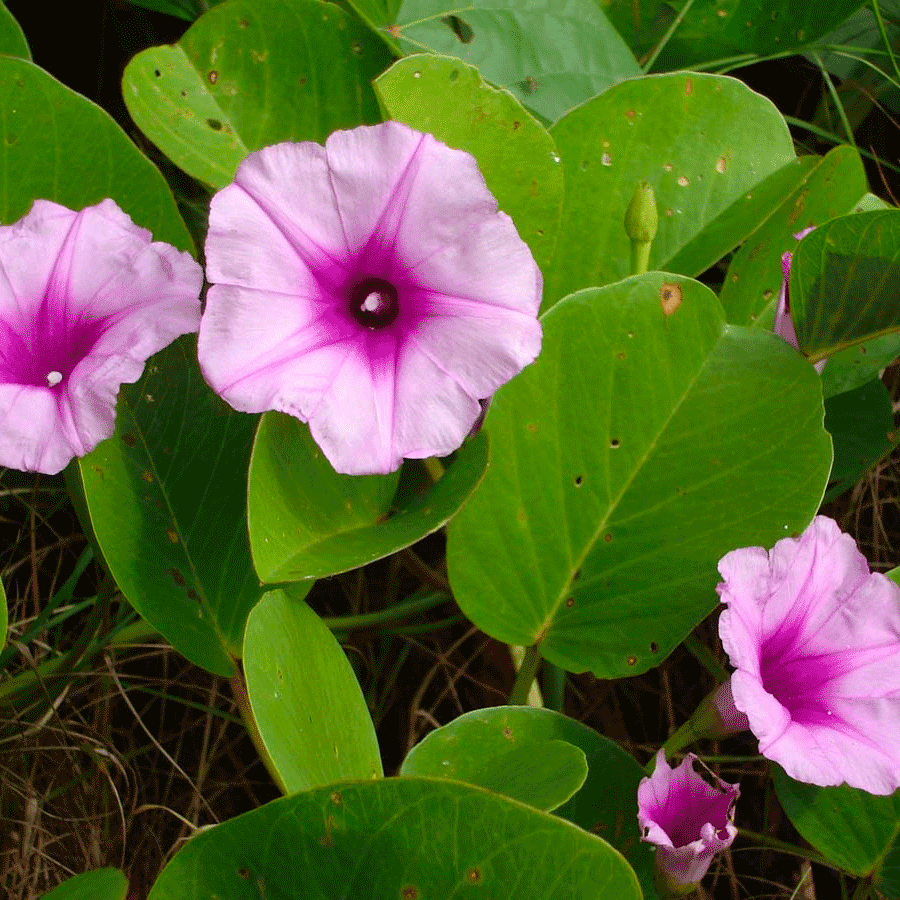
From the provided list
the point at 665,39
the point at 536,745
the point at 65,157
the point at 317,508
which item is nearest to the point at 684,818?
the point at 536,745

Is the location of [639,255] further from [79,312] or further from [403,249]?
[79,312]

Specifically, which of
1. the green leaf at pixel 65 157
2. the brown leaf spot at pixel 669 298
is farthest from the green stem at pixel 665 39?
the green leaf at pixel 65 157

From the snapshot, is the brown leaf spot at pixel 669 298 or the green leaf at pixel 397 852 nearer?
the green leaf at pixel 397 852

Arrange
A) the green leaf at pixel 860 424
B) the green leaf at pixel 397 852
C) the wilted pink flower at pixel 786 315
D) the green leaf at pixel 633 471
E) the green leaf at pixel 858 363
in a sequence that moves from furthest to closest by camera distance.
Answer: the green leaf at pixel 860 424, the green leaf at pixel 858 363, the wilted pink flower at pixel 786 315, the green leaf at pixel 633 471, the green leaf at pixel 397 852

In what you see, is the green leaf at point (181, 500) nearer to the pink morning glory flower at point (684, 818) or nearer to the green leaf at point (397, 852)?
the green leaf at point (397, 852)

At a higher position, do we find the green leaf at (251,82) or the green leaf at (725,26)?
the green leaf at (251,82)

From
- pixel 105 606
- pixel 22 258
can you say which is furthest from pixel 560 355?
pixel 105 606

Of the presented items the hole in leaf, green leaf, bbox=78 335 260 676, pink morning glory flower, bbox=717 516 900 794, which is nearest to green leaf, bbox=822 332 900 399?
pink morning glory flower, bbox=717 516 900 794

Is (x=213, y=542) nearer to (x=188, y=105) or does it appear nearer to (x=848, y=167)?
(x=188, y=105)
